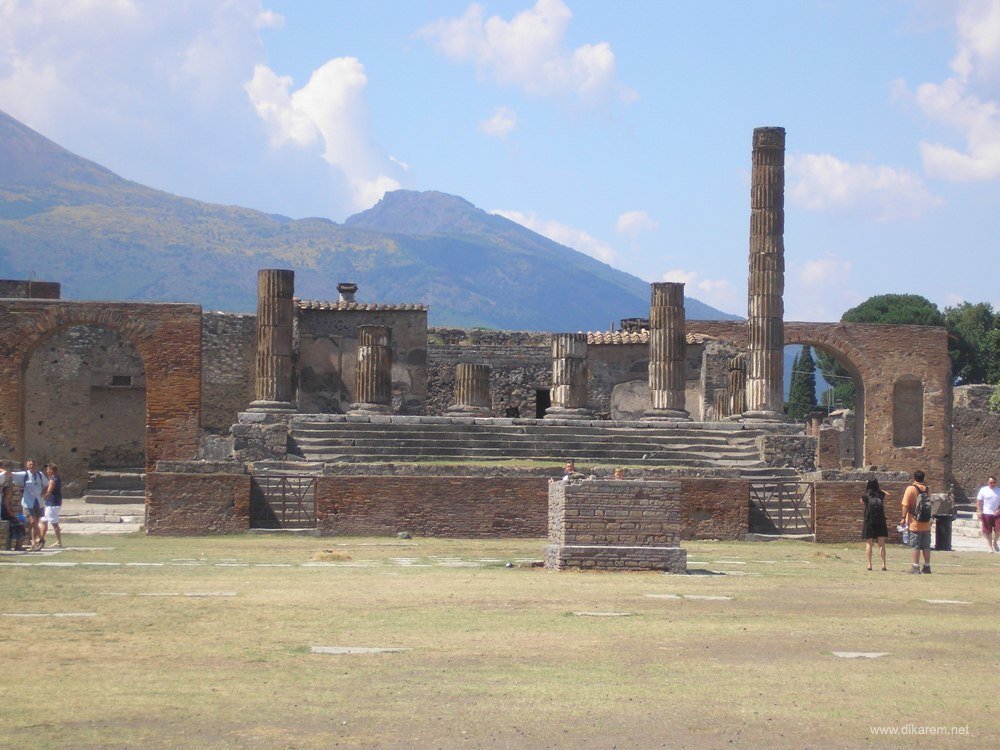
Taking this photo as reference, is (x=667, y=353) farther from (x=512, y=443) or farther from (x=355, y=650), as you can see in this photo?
(x=355, y=650)

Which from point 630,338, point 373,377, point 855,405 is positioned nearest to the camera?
point 373,377

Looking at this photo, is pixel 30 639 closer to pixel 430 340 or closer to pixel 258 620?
pixel 258 620

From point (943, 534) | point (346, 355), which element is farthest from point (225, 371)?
point (943, 534)

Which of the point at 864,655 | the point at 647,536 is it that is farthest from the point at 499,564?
the point at 864,655

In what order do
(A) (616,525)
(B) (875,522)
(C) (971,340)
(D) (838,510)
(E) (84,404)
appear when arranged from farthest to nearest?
1. (C) (971,340)
2. (E) (84,404)
3. (D) (838,510)
4. (B) (875,522)
5. (A) (616,525)

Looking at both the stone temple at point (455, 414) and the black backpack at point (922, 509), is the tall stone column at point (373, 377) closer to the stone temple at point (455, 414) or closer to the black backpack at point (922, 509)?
the stone temple at point (455, 414)

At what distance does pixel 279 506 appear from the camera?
71.8 feet

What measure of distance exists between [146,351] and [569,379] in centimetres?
855

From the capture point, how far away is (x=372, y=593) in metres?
13.5

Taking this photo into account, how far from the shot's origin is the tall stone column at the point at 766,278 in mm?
31172

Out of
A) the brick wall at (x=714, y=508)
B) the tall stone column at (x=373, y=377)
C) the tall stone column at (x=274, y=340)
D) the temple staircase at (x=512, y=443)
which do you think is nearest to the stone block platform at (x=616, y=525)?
the brick wall at (x=714, y=508)

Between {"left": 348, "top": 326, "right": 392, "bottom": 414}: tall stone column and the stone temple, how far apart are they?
0.05 m

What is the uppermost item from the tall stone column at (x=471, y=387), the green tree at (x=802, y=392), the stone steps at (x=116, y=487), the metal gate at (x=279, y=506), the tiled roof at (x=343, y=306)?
the tiled roof at (x=343, y=306)

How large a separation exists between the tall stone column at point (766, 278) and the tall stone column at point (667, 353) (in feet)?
4.56
